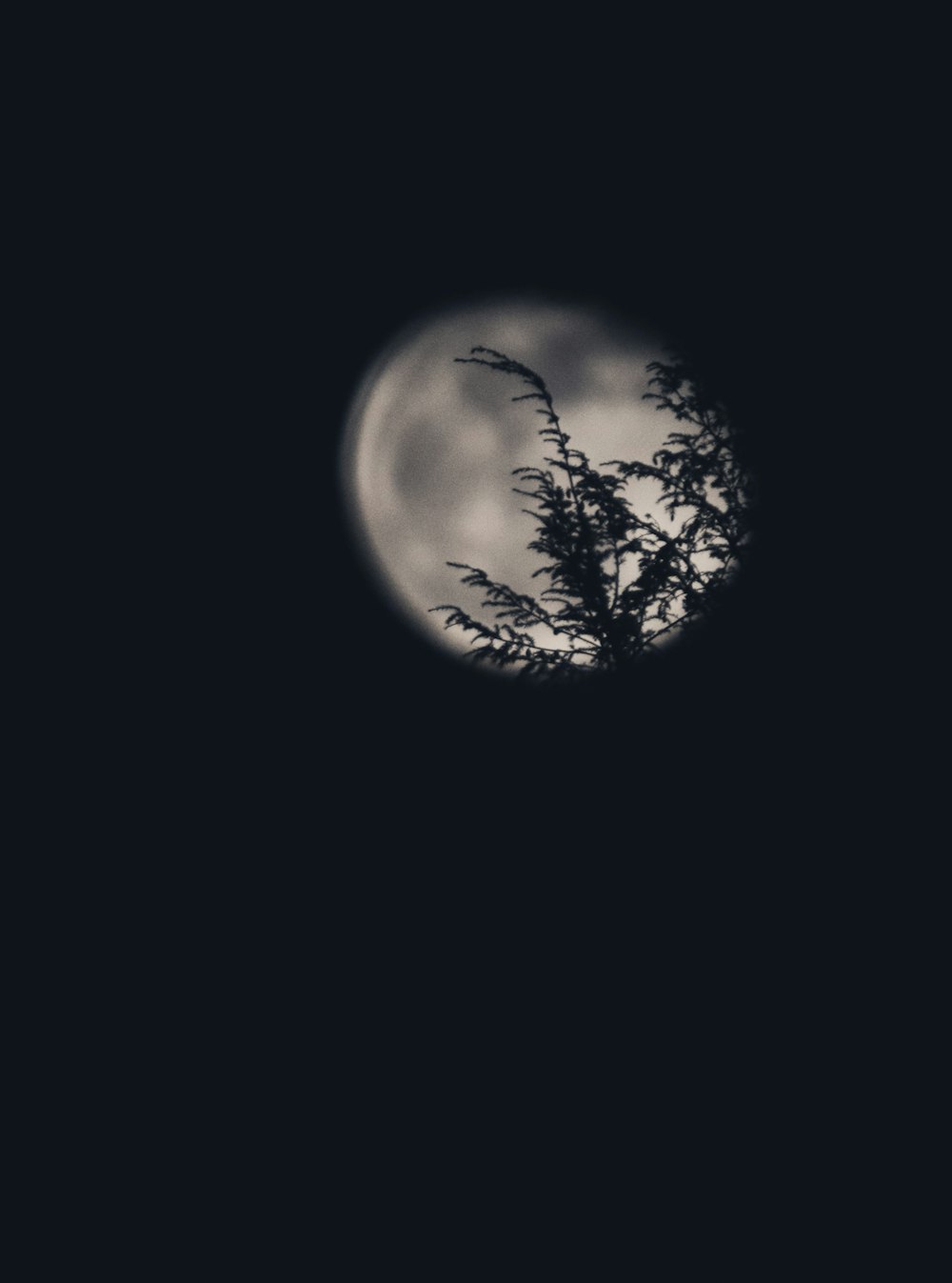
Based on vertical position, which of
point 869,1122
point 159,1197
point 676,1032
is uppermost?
point 676,1032

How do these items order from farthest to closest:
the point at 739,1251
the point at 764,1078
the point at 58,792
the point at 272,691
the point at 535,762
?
the point at 272,691, the point at 535,762, the point at 58,792, the point at 764,1078, the point at 739,1251

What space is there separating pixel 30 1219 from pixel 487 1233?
8.46 feet

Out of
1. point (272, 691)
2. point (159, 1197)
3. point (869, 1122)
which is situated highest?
point (272, 691)

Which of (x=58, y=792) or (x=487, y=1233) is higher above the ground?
(x=58, y=792)

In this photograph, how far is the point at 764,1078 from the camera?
2.89m

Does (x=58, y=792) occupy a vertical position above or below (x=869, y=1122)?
above

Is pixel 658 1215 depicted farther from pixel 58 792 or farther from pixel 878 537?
pixel 58 792

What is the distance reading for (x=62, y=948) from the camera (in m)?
3.80

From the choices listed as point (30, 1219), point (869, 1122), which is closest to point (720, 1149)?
point (869, 1122)

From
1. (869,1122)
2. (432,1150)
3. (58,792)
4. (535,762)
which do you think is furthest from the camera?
(535,762)

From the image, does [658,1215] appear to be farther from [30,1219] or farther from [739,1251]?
[30,1219]

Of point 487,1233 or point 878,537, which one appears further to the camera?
point 878,537

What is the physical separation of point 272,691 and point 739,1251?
16.5 feet

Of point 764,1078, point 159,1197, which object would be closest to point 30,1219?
point 159,1197
